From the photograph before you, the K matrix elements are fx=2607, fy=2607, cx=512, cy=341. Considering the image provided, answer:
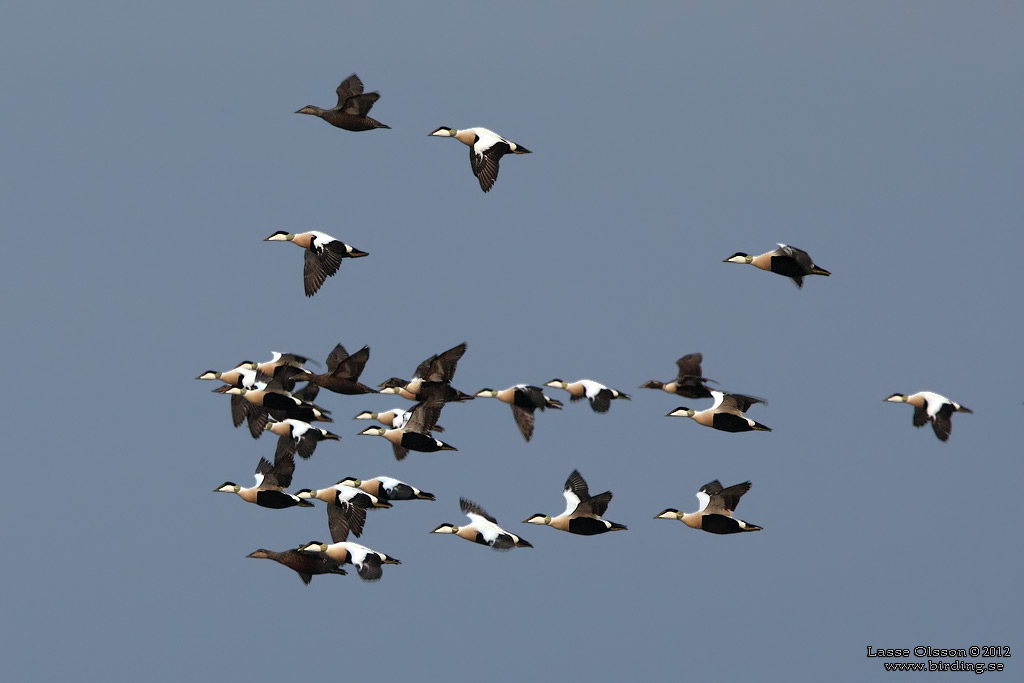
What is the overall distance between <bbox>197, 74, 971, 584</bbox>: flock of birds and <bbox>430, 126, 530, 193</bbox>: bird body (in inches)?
0.8

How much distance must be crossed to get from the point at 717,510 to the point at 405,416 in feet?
22.3

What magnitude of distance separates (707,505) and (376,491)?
6.93m

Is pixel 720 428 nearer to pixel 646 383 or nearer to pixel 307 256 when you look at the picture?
pixel 646 383

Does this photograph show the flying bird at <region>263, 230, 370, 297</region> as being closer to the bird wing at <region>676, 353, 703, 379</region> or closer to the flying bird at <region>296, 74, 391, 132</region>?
the flying bird at <region>296, 74, 391, 132</region>

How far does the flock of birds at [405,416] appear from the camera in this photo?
51844mm

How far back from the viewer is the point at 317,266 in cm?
5172

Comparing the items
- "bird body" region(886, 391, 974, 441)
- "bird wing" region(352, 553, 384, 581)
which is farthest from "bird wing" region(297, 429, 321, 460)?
"bird body" region(886, 391, 974, 441)

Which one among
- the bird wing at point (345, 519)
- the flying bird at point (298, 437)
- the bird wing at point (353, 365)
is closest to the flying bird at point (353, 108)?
the bird wing at point (353, 365)

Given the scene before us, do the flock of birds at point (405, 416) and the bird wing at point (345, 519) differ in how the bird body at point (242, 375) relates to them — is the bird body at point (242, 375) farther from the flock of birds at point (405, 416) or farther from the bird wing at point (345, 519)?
the bird wing at point (345, 519)

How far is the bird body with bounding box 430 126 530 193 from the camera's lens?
51.8 meters

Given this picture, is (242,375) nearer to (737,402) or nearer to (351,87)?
(351,87)

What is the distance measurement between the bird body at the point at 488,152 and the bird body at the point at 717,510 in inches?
297

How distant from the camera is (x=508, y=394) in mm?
54906

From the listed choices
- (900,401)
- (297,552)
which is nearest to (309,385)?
(297,552)
